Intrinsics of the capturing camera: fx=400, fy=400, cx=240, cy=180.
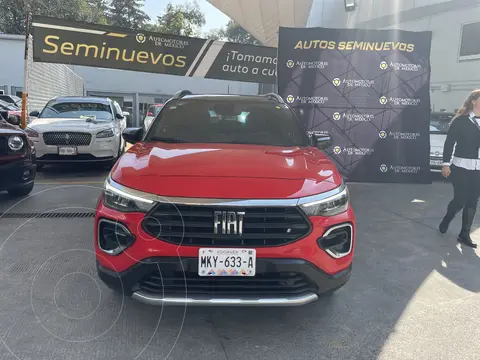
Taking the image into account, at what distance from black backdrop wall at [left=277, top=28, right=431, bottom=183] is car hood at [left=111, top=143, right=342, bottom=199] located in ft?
14.0

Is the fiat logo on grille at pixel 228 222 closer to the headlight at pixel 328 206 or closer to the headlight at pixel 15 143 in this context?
the headlight at pixel 328 206

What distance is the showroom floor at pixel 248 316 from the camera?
2.54 meters

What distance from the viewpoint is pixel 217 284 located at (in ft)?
8.16

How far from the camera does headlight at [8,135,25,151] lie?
543cm

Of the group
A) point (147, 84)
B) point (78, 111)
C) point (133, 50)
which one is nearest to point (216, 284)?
point (78, 111)

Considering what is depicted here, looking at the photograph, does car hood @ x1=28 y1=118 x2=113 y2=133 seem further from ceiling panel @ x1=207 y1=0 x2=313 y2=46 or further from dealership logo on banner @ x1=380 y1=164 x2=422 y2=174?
ceiling panel @ x1=207 y1=0 x2=313 y2=46

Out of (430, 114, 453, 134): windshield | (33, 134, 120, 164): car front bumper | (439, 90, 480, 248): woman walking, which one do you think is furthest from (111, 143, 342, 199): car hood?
(430, 114, 453, 134): windshield

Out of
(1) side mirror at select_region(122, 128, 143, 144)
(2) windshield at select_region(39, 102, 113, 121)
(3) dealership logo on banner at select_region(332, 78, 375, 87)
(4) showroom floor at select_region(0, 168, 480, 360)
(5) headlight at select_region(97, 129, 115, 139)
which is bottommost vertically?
(4) showroom floor at select_region(0, 168, 480, 360)

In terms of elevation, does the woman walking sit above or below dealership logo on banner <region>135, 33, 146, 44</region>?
below

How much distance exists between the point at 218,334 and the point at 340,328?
0.87m

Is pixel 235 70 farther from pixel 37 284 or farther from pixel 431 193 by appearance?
pixel 37 284

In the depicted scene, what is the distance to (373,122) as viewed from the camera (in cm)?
738

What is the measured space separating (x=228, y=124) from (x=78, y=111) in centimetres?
657

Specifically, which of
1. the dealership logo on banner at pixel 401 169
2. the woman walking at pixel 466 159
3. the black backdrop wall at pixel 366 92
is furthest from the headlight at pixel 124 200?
the dealership logo on banner at pixel 401 169
